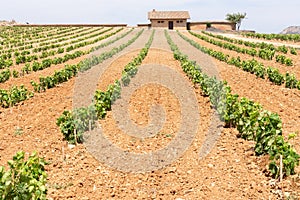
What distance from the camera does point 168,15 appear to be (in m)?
86.3

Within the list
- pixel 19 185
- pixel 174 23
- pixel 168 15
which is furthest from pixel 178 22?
pixel 19 185

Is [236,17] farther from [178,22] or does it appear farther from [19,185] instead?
[19,185]

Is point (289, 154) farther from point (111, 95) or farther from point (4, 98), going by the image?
point (4, 98)

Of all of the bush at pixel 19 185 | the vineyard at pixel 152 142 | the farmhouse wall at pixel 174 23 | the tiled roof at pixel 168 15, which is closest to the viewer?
the bush at pixel 19 185

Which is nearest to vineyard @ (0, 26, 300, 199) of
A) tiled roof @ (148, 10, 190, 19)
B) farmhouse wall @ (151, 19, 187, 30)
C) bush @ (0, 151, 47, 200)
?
bush @ (0, 151, 47, 200)

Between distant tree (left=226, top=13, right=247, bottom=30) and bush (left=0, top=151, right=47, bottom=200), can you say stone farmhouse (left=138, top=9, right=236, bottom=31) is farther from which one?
bush (left=0, top=151, right=47, bottom=200)

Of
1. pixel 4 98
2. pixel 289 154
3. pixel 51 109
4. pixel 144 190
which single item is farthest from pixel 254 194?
pixel 4 98

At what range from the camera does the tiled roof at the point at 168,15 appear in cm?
8562

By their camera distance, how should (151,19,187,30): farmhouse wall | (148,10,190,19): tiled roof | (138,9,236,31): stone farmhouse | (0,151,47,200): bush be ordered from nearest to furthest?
(0,151,47,200): bush → (138,9,236,31): stone farmhouse → (148,10,190,19): tiled roof → (151,19,187,30): farmhouse wall

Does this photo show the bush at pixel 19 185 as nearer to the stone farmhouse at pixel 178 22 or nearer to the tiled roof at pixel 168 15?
the stone farmhouse at pixel 178 22

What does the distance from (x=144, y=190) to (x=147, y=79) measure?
1099 centimetres

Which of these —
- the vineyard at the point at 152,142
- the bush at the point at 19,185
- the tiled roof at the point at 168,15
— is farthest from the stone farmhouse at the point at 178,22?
the bush at the point at 19,185

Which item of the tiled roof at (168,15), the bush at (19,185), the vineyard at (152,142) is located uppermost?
the tiled roof at (168,15)

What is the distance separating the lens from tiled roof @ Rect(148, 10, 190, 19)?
281 feet
